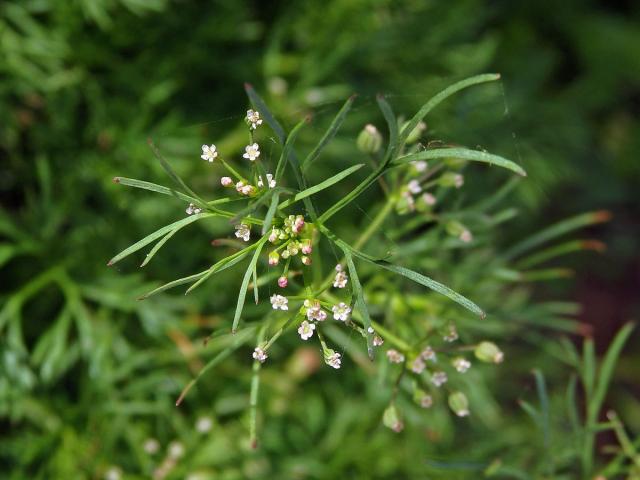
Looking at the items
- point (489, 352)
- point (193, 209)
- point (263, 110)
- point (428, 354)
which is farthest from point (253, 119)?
point (489, 352)

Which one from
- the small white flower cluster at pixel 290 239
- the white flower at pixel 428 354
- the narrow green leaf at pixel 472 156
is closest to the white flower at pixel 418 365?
the white flower at pixel 428 354

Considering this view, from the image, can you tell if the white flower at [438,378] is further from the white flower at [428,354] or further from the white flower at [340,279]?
the white flower at [340,279]

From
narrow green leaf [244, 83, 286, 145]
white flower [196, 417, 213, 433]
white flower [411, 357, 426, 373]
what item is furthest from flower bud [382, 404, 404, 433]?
white flower [196, 417, 213, 433]

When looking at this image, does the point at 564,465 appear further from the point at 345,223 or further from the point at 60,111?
the point at 60,111

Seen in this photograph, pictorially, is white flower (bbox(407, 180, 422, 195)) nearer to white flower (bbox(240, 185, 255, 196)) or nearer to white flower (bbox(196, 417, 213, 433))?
white flower (bbox(240, 185, 255, 196))

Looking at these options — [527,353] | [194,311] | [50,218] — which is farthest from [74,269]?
[527,353]

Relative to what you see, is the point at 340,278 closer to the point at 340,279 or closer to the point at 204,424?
the point at 340,279
